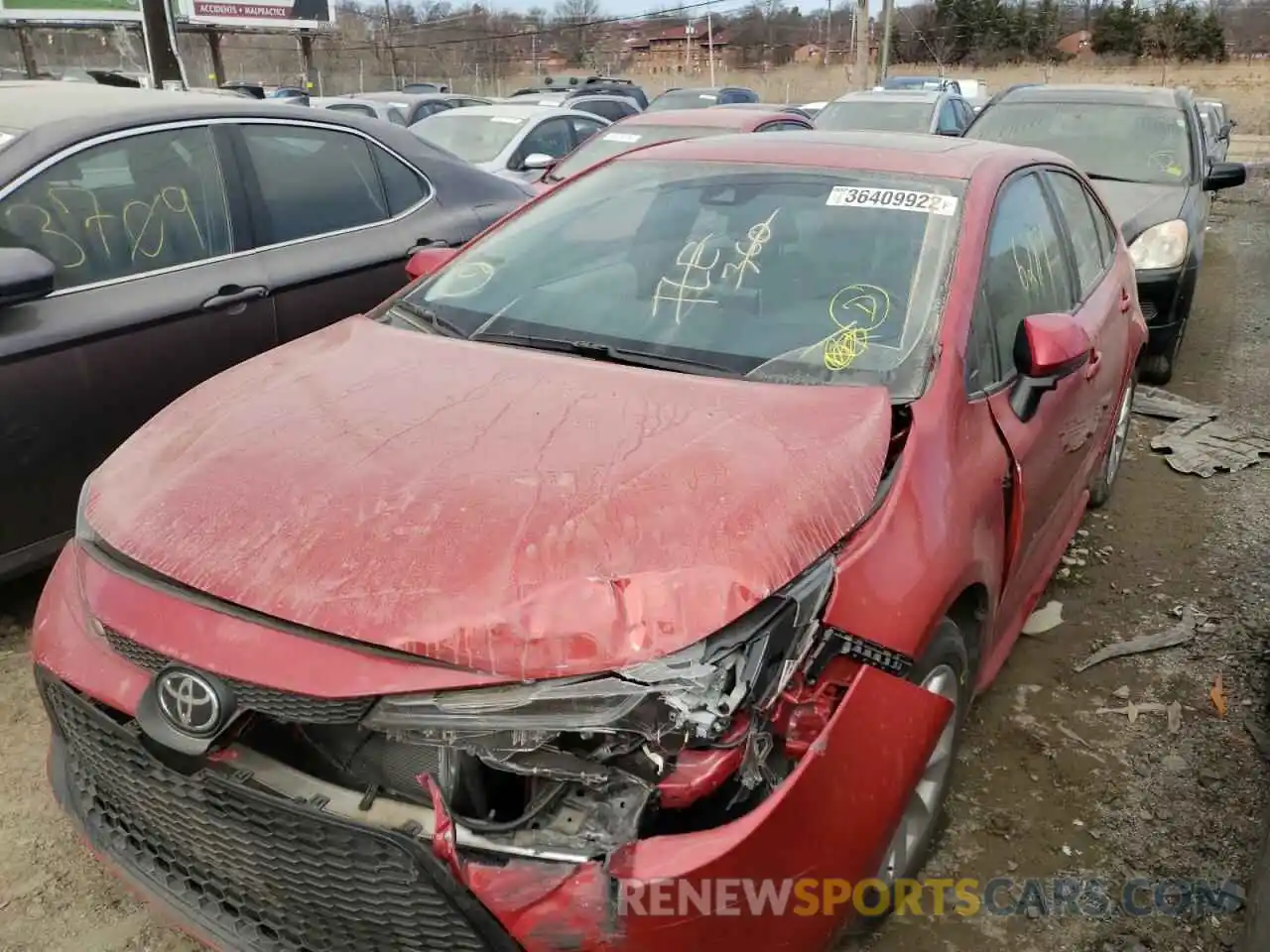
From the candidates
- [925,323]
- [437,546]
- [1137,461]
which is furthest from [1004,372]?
[1137,461]

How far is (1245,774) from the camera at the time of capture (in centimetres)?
286

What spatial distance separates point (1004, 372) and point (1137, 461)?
10.2 feet

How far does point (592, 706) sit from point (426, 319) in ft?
5.31

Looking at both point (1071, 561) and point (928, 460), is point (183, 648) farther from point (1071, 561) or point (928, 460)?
point (1071, 561)

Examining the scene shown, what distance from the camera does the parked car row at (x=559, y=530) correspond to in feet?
5.35

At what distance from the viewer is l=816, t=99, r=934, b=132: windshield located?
34.7 ft

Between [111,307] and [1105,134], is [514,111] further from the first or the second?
[111,307]

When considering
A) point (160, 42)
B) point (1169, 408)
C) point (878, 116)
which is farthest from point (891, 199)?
point (160, 42)

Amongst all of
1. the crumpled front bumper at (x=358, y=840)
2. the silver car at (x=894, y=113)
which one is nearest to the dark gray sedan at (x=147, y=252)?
the crumpled front bumper at (x=358, y=840)

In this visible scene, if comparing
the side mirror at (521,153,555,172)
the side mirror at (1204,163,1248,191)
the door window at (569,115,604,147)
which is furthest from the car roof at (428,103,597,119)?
the side mirror at (1204,163,1248,191)

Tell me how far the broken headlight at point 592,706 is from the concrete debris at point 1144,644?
222cm

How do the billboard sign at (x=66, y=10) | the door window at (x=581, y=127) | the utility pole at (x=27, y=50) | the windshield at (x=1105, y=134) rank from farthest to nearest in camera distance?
the utility pole at (x=27, y=50) < the billboard sign at (x=66, y=10) < the door window at (x=581, y=127) < the windshield at (x=1105, y=134)

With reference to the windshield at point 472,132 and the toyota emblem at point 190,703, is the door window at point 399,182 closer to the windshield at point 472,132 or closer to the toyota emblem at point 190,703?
the toyota emblem at point 190,703

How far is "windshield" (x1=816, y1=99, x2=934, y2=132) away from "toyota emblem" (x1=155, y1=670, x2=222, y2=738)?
390 inches
